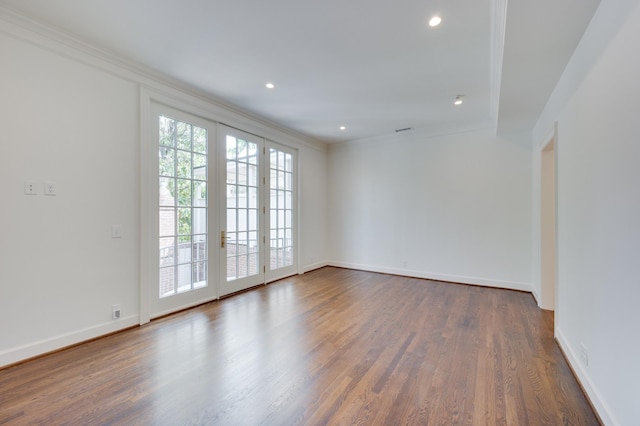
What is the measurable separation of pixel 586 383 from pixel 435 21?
2.86 metres

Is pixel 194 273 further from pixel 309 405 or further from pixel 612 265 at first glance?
pixel 612 265

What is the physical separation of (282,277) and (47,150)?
366 centimetres

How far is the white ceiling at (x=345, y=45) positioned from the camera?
204 centimetres

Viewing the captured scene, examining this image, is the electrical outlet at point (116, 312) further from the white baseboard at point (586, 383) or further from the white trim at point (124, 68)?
the white baseboard at point (586, 383)

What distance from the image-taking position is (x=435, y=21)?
2.19 m

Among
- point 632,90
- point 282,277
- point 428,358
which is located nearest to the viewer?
point 632,90

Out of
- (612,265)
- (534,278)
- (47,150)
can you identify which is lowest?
(534,278)

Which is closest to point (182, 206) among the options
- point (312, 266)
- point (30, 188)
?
point (30, 188)

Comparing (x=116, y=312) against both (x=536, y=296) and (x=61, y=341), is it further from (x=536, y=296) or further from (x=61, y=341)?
(x=536, y=296)

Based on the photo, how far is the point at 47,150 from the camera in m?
2.43

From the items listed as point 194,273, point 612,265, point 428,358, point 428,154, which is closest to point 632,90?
point 612,265

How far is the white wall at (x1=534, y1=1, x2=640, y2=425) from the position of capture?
1.38 metres

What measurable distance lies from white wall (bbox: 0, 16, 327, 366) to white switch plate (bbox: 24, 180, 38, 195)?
26 millimetres

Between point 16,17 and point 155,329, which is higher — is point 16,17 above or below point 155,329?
above
